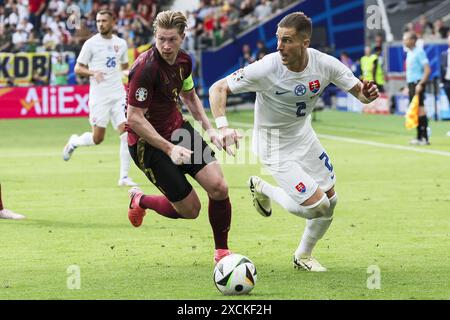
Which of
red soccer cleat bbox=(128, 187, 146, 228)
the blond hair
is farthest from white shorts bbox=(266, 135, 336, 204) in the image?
red soccer cleat bbox=(128, 187, 146, 228)

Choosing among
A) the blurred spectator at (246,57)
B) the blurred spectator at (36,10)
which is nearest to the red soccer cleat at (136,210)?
the blurred spectator at (246,57)

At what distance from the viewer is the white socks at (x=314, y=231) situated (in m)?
9.53

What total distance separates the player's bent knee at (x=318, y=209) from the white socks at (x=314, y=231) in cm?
14

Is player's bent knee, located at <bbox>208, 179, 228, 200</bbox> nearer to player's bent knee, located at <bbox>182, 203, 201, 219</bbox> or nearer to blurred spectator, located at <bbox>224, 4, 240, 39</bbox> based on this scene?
player's bent knee, located at <bbox>182, 203, 201, 219</bbox>

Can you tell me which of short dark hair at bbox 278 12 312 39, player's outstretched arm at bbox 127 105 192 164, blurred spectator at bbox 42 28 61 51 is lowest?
player's outstretched arm at bbox 127 105 192 164

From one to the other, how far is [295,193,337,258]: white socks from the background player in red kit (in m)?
0.68

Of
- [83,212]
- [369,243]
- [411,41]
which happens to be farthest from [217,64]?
[369,243]

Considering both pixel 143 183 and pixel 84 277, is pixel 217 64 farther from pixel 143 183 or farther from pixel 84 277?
pixel 84 277

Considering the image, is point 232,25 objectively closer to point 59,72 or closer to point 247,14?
point 247,14

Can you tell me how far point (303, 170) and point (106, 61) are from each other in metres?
8.17

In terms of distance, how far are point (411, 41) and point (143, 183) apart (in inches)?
316

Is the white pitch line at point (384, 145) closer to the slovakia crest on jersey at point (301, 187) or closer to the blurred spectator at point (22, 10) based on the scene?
the slovakia crest on jersey at point (301, 187)

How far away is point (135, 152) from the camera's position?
9781 millimetres

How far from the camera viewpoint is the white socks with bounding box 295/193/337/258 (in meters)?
9.53
